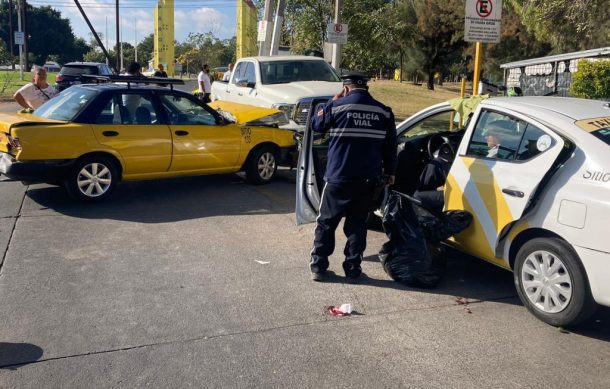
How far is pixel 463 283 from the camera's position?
17.5 ft

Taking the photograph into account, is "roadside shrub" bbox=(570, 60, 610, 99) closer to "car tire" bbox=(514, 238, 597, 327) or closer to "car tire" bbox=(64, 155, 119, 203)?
"car tire" bbox=(514, 238, 597, 327)

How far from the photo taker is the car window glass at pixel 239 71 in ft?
42.6

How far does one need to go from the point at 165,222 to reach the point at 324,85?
5555 millimetres

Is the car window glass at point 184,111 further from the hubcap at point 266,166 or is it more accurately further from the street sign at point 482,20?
the street sign at point 482,20

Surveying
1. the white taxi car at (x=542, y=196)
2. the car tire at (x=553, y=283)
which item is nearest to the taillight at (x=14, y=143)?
the white taxi car at (x=542, y=196)

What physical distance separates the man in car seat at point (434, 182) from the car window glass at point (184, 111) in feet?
12.6

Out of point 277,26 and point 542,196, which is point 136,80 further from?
point 277,26

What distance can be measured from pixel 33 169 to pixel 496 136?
5341 mm

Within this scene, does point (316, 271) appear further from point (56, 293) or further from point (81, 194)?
point (81, 194)

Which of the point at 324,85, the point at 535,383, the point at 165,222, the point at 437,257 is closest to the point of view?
the point at 535,383

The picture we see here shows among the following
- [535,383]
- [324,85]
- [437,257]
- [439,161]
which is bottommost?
[535,383]

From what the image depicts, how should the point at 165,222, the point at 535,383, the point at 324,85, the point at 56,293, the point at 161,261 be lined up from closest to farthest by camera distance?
the point at 535,383 < the point at 56,293 < the point at 161,261 < the point at 165,222 < the point at 324,85

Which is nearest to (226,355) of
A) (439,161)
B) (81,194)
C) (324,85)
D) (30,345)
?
(30,345)

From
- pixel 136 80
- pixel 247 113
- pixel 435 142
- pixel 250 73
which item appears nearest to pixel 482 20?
pixel 435 142
